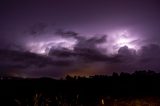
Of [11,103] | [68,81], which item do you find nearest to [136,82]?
[68,81]

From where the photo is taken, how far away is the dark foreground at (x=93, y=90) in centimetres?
1853

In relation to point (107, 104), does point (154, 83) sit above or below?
above

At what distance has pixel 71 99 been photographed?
17891 millimetres

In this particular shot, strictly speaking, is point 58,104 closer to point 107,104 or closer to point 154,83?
point 107,104

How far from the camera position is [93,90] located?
20.0 metres

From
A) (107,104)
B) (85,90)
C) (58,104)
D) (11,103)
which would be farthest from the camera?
(85,90)

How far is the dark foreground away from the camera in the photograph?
1853 centimetres

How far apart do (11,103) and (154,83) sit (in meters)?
9.72

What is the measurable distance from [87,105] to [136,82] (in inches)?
157

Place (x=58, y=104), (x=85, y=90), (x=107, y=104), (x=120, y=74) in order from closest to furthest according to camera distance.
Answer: (x=58, y=104)
(x=107, y=104)
(x=85, y=90)
(x=120, y=74)

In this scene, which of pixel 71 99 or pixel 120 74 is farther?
pixel 120 74

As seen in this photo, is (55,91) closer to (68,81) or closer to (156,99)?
(68,81)

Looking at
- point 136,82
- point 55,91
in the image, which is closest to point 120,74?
point 136,82

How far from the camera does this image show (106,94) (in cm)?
1962
